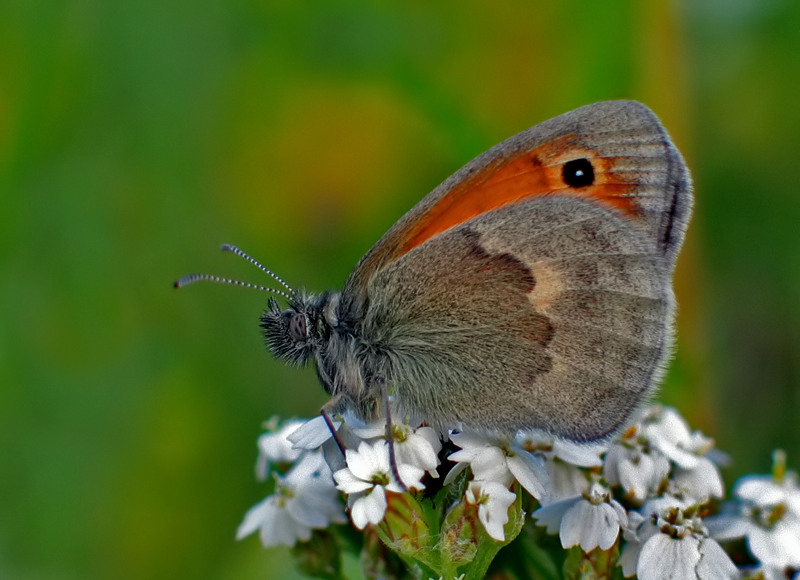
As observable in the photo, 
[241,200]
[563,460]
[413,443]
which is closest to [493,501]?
[413,443]

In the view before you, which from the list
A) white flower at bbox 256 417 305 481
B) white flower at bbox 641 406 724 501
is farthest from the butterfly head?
white flower at bbox 641 406 724 501

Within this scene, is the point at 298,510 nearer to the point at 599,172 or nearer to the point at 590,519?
the point at 590,519

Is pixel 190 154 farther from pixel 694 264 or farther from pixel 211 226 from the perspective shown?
pixel 694 264

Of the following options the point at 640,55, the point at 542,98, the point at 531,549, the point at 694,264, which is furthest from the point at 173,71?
the point at 531,549

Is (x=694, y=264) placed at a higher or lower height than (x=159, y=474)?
lower

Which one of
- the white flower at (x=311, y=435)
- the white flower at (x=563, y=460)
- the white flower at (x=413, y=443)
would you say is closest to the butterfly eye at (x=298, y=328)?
the white flower at (x=311, y=435)
